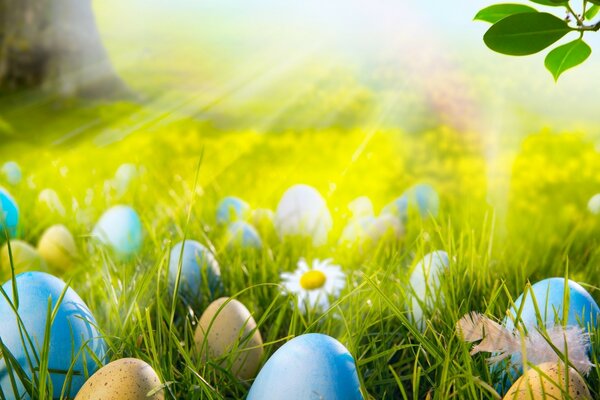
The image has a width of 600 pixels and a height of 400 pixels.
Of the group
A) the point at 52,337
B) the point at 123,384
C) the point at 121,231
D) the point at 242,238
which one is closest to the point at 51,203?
the point at 121,231

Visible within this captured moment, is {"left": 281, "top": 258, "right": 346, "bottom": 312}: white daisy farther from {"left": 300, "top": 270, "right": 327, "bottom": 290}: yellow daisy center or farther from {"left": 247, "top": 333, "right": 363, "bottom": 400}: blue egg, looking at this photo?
{"left": 247, "top": 333, "right": 363, "bottom": 400}: blue egg

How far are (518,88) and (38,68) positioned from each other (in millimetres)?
1810

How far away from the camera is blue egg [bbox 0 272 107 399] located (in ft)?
1.68

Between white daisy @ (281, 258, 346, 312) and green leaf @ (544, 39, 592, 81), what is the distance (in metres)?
0.40

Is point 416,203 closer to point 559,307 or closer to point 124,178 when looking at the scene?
point 559,307

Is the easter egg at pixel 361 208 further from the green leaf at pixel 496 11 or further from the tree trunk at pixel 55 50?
the tree trunk at pixel 55 50

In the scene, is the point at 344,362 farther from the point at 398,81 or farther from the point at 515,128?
the point at 398,81

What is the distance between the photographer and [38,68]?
2479 mm

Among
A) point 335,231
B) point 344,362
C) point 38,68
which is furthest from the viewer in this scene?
point 38,68

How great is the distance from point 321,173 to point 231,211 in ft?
1.84

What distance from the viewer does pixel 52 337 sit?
518mm

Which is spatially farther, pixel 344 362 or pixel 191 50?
pixel 191 50

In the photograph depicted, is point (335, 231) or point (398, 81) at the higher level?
point (398, 81)

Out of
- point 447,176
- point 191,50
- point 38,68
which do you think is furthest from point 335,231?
point 38,68
